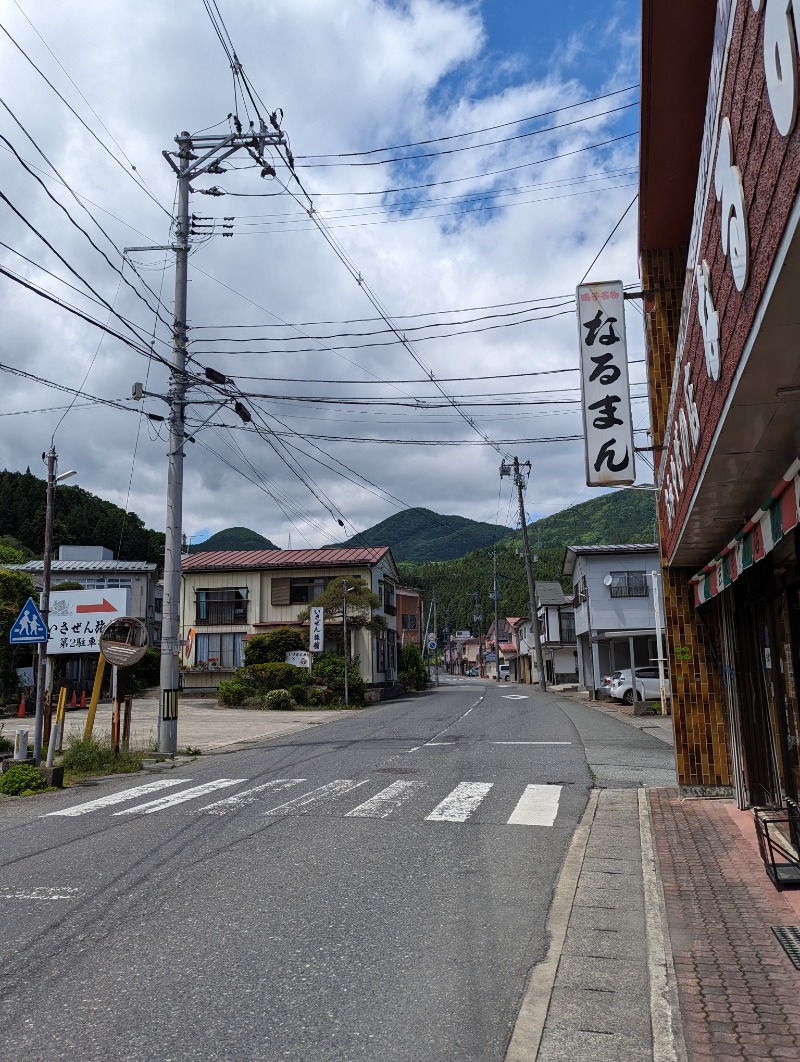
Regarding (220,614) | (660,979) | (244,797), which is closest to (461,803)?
(244,797)

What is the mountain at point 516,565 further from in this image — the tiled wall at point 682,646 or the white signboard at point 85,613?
the tiled wall at point 682,646

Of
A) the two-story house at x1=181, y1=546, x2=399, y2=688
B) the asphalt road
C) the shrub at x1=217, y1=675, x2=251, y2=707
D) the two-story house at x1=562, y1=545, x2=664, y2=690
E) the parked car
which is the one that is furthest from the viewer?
the two-story house at x1=181, y1=546, x2=399, y2=688

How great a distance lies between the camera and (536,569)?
101m

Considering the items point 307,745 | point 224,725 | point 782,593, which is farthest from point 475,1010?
point 224,725

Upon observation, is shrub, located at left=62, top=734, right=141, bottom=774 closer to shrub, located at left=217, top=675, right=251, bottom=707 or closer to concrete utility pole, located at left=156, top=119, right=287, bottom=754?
concrete utility pole, located at left=156, top=119, right=287, bottom=754

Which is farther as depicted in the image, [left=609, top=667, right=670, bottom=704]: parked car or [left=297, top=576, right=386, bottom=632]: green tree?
[left=297, top=576, right=386, bottom=632]: green tree

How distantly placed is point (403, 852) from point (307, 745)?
35.2 ft

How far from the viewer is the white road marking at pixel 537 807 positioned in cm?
912

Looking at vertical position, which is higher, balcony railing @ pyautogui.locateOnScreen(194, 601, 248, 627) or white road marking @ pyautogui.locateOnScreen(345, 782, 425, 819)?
balcony railing @ pyautogui.locateOnScreen(194, 601, 248, 627)

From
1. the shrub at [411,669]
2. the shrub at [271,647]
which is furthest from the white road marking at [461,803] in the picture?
the shrub at [411,669]

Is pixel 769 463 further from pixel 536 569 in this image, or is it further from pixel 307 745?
pixel 536 569

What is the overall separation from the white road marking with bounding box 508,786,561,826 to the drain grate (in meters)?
3.92

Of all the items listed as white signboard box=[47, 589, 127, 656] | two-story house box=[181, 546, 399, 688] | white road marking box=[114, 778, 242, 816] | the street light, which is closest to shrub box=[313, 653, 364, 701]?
two-story house box=[181, 546, 399, 688]

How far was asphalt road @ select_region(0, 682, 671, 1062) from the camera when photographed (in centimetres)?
392
